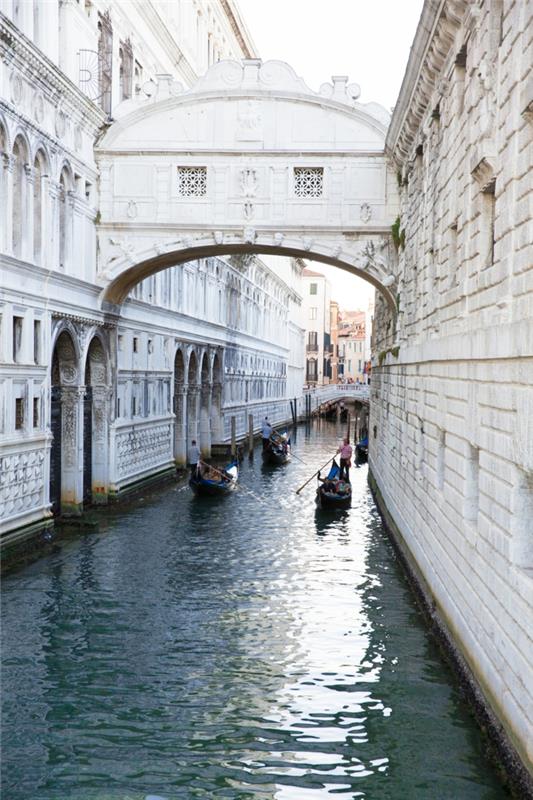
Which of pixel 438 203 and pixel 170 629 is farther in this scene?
pixel 438 203

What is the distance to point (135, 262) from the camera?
52.2 ft

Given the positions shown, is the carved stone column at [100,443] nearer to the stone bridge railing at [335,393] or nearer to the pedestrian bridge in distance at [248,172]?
the pedestrian bridge in distance at [248,172]

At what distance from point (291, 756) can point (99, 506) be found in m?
10.8

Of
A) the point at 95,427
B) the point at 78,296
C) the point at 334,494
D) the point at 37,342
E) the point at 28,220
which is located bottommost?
the point at 334,494

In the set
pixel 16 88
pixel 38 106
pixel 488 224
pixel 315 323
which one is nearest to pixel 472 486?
pixel 488 224

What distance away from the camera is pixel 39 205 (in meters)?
13.2

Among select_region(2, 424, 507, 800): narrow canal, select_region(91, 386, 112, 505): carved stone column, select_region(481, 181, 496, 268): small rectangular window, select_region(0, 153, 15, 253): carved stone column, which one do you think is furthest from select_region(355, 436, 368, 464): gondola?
select_region(481, 181, 496, 268): small rectangular window

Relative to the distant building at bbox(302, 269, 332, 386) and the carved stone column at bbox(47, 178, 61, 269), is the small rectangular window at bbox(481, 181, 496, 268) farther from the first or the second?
the distant building at bbox(302, 269, 332, 386)

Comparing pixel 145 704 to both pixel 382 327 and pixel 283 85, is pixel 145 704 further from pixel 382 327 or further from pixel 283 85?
pixel 382 327

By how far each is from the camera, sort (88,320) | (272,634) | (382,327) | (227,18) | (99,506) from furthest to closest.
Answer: (227,18) → (382,327) → (99,506) → (88,320) → (272,634)

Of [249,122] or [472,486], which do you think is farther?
[249,122]

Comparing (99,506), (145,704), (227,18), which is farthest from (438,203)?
(227,18)

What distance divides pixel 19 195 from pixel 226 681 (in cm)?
711

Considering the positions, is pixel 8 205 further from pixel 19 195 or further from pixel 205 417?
pixel 205 417
